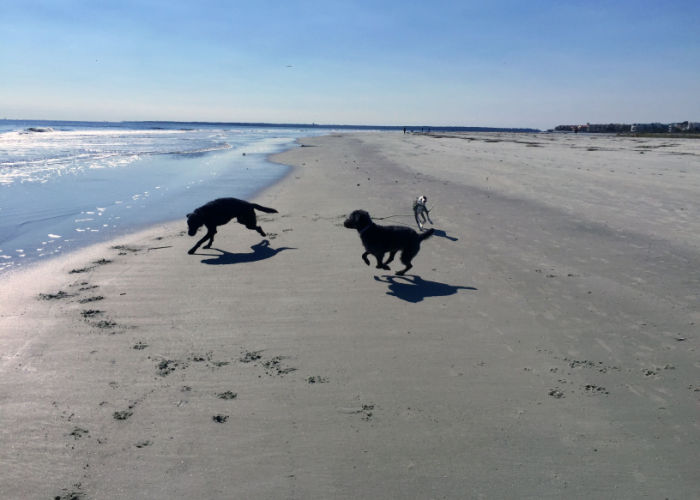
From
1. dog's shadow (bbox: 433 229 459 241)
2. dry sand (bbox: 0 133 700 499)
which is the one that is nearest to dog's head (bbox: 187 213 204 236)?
dry sand (bbox: 0 133 700 499)

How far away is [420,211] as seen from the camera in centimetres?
1037

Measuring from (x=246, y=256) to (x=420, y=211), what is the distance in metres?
4.14

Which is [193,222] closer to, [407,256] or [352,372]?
[407,256]

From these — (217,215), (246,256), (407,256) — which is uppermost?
(217,215)

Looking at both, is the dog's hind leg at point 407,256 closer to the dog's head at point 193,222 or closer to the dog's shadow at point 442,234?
the dog's shadow at point 442,234

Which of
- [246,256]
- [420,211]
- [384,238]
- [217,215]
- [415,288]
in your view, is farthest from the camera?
[420,211]

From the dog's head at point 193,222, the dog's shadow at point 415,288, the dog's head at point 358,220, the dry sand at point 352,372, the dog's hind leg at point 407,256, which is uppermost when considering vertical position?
the dog's head at point 358,220

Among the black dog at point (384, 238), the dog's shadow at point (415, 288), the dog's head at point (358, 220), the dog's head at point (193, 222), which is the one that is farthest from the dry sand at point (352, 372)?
the dog's head at point (358, 220)

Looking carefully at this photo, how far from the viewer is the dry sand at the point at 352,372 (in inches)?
121

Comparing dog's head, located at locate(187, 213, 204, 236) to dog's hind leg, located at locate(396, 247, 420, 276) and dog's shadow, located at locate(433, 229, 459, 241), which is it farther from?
dog's shadow, located at locate(433, 229, 459, 241)

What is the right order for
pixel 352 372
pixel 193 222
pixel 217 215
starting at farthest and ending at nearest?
pixel 217 215 < pixel 193 222 < pixel 352 372

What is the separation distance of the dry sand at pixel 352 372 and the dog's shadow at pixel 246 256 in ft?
0.18

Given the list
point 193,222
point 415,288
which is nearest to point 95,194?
point 193,222

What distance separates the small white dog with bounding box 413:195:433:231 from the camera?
33.6 ft
